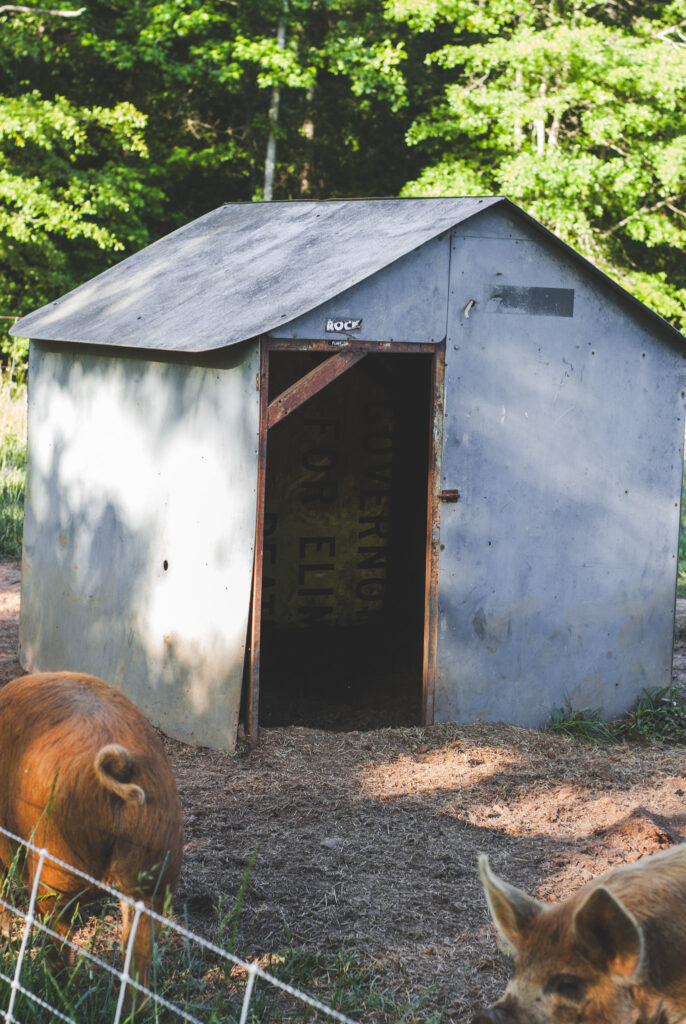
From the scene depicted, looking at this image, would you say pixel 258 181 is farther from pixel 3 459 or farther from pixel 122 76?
pixel 3 459

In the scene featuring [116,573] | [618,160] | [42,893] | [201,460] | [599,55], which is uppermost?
[599,55]

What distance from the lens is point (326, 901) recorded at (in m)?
4.96

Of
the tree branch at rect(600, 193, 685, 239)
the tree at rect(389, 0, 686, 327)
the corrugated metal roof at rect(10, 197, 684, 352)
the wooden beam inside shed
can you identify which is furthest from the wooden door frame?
the tree branch at rect(600, 193, 685, 239)

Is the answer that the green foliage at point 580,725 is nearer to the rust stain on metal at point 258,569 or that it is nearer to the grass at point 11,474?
the rust stain on metal at point 258,569

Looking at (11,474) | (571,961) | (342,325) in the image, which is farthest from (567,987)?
(11,474)

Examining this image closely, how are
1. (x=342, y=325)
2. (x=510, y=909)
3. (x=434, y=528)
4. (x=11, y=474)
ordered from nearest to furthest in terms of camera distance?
(x=510, y=909) → (x=342, y=325) → (x=434, y=528) → (x=11, y=474)

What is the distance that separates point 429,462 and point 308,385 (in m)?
1.26

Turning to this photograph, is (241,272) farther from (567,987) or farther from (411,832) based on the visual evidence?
(567,987)

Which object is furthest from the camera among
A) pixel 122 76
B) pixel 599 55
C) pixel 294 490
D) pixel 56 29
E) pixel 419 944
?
pixel 122 76

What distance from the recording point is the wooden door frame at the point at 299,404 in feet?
21.7

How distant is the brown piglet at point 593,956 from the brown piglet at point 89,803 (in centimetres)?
107

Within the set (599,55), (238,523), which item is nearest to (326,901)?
(238,523)

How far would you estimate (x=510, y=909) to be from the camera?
2879 mm

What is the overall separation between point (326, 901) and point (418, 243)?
383 centimetres
